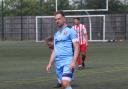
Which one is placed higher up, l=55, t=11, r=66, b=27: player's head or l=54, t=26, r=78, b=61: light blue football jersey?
l=55, t=11, r=66, b=27: player's head

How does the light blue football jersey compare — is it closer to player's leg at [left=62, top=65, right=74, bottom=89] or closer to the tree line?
player's leg at [left=62, top=65, right=74, bottom=89]

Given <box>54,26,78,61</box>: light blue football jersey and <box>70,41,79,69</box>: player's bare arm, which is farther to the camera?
<box>54,26,78,61</box>: light blue football jersey

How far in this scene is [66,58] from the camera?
9461mm

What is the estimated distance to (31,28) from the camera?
58.7 metres

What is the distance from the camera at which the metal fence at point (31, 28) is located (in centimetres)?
5522

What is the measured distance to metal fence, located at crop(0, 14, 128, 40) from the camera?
181ft

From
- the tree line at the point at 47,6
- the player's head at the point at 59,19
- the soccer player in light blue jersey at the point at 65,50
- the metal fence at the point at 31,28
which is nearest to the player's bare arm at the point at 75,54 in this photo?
the soccer player in light blue jersey at the point at 65,50

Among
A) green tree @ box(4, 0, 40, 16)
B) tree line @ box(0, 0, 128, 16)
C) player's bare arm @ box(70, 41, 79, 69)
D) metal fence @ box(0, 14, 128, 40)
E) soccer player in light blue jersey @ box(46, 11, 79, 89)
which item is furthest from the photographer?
green tree @ box(4, 0, 40, 16)

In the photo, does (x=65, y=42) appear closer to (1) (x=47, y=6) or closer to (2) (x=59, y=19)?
(2) (x=59, y=19)

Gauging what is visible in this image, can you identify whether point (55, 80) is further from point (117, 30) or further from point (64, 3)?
point (117, 30)

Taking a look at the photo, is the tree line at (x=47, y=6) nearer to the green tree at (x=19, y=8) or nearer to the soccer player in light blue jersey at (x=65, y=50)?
the green tree at (x=19, y=8)

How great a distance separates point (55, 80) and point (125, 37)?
4056 cm

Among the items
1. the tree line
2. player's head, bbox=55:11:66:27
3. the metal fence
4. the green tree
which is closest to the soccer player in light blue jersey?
player's head, bbox=55:11:66:27

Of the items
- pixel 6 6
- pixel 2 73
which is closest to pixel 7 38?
pixel 6 6
